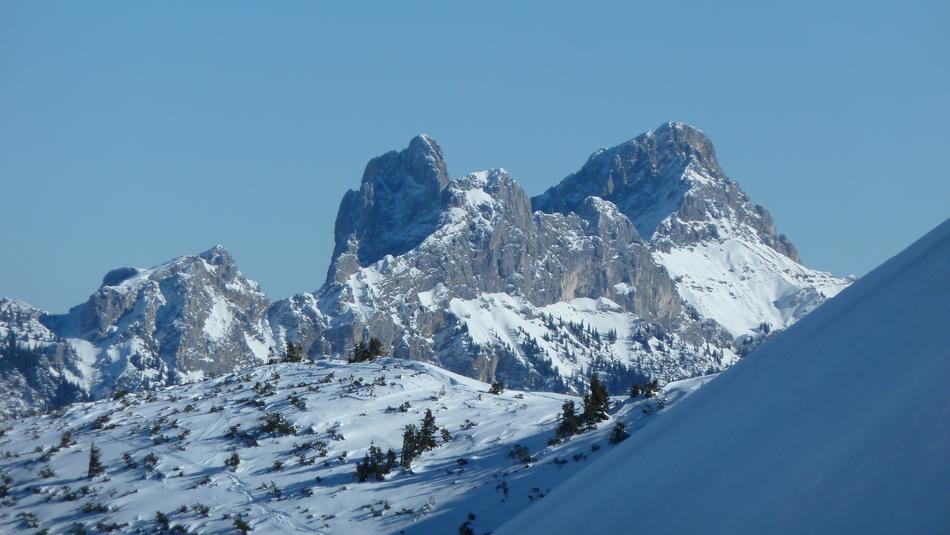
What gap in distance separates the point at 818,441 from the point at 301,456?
26.0 m

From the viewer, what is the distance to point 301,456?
32.1 metres

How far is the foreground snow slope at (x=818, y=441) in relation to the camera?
6516 millimetres

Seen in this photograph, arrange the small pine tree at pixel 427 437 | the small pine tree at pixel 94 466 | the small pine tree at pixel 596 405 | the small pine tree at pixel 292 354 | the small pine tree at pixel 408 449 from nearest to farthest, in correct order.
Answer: the small pine tree at pixel 596 405, the small pine tree at pixel 408 449, the small pine tree at pixel 427 437, the small pine tree at pixel 94 466, the small pine tree at pixel 292 354

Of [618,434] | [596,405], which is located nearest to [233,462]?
[596,405]

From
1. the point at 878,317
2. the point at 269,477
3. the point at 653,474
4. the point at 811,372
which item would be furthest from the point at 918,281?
the point at 269,477

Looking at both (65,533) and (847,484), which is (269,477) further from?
(847,484)

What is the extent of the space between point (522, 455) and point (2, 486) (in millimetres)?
16623

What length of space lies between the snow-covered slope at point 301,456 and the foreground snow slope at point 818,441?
1344 cm

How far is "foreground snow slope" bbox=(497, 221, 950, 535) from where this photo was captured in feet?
21.4

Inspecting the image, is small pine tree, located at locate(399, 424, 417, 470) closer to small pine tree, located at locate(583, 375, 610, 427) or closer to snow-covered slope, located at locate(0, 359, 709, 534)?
snow-covered slope, located at locate(0, 359, 709, 534)

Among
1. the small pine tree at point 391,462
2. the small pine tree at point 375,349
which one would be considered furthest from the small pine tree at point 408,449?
the small pine tree at point 375,349

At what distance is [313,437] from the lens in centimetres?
3388

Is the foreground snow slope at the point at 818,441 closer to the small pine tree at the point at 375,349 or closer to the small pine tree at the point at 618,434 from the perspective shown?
the small pine tree at the point at 618,434

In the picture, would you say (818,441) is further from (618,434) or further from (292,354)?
(292,354)
